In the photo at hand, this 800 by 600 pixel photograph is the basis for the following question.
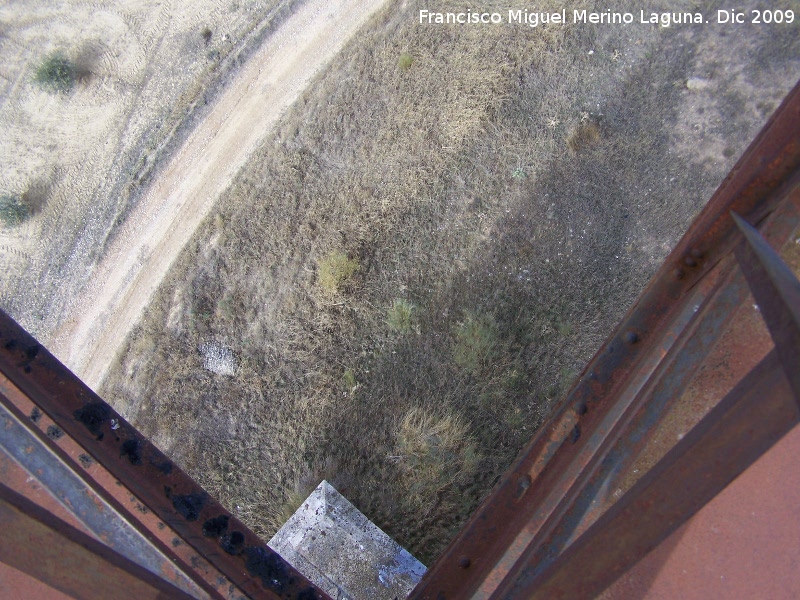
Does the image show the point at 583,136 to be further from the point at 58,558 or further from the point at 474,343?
the point at 58,558

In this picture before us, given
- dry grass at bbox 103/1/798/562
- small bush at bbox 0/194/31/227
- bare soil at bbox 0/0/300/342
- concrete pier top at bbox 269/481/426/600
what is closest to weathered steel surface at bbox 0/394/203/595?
concrete pier top at bbox 269/481/426/600

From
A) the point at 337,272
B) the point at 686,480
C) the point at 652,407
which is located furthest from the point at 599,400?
the point at 337,272

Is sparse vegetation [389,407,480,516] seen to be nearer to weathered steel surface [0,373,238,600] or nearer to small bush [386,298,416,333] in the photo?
small bush [386,298,416,333]

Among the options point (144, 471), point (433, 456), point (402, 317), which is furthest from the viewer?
point (402, 317)

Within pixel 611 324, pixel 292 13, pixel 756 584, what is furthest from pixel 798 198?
pixel 292 13

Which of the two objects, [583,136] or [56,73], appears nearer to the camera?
[583,136]

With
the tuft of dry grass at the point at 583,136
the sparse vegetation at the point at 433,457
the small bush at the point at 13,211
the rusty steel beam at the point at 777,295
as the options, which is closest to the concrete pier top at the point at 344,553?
the sparse vegetation at the point at 433,457

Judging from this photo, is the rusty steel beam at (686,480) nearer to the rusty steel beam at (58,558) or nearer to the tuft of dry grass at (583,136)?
the rusty steel beam at (58,558)
